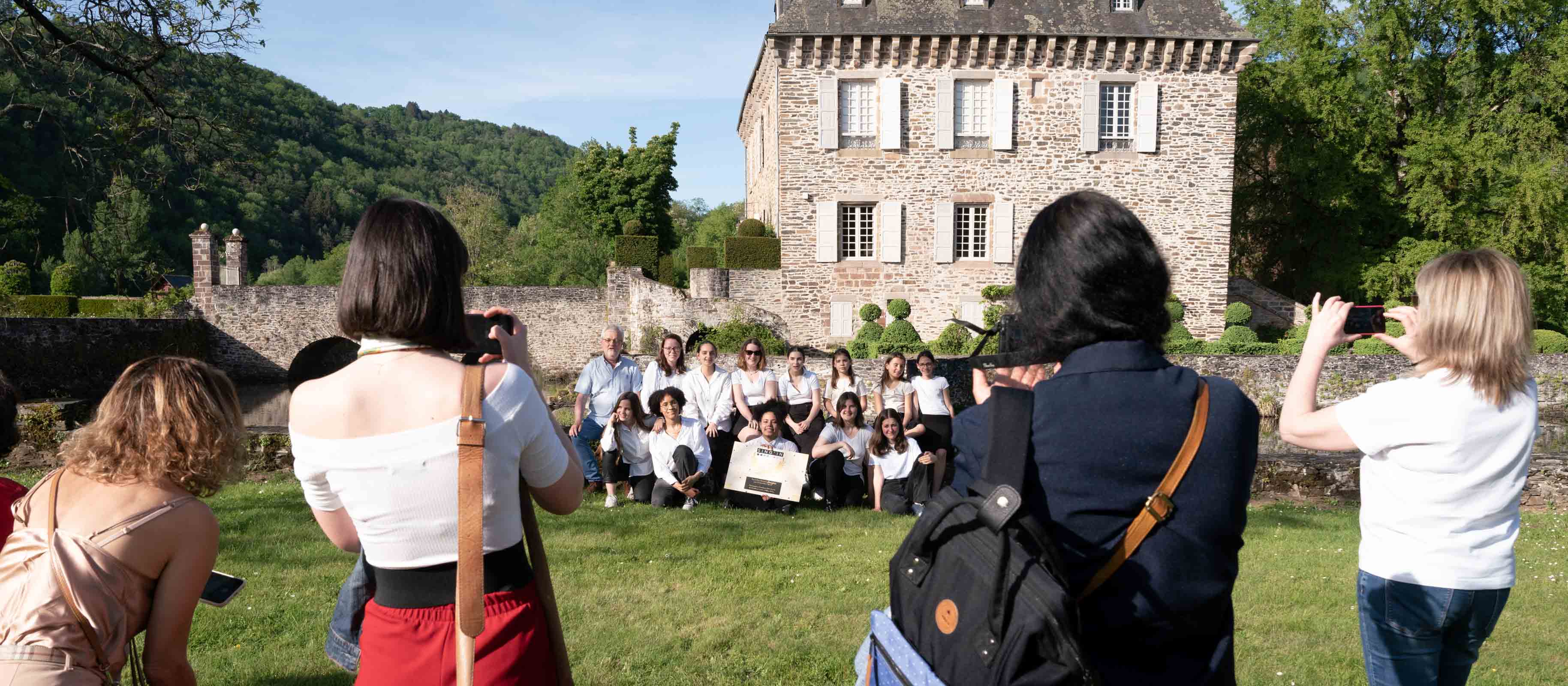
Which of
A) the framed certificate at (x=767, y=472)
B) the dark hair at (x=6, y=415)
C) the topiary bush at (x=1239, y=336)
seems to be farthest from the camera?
the topiary bush at (x=1239, y=336)

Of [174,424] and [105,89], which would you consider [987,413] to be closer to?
[174,424]

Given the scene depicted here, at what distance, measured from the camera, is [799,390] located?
9.91m

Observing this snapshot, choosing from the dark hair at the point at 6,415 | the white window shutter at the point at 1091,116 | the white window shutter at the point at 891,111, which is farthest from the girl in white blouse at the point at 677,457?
the white window shutter at the point at 1091,116

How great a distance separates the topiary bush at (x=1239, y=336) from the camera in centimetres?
2069

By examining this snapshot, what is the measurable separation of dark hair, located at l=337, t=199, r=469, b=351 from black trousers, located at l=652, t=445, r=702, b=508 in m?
6.71

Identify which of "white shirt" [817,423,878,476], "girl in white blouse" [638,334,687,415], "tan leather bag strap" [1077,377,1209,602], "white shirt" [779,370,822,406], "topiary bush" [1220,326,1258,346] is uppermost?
"tan leather bag strap" [1077,377,1209,602]

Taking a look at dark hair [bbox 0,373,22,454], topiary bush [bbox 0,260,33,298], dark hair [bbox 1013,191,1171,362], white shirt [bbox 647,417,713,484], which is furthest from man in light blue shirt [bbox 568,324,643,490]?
topiary bush [bbox 0,260,33,298]

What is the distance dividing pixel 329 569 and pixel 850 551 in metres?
3.60

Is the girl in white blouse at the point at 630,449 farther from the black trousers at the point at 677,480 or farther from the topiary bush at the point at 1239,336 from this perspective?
the topiary bush at the point at 1239,336

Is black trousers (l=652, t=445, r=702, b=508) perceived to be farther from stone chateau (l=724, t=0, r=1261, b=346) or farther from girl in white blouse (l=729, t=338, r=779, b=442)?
stone chateau (l=724, t=0, r=1261, b=346)

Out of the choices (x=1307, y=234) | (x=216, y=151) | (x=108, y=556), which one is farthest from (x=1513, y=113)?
(x=108, y=556)

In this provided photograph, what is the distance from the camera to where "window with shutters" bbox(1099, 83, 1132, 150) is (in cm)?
2394

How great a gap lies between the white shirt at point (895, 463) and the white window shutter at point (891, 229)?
15386 mm

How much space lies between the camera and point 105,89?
914cm
